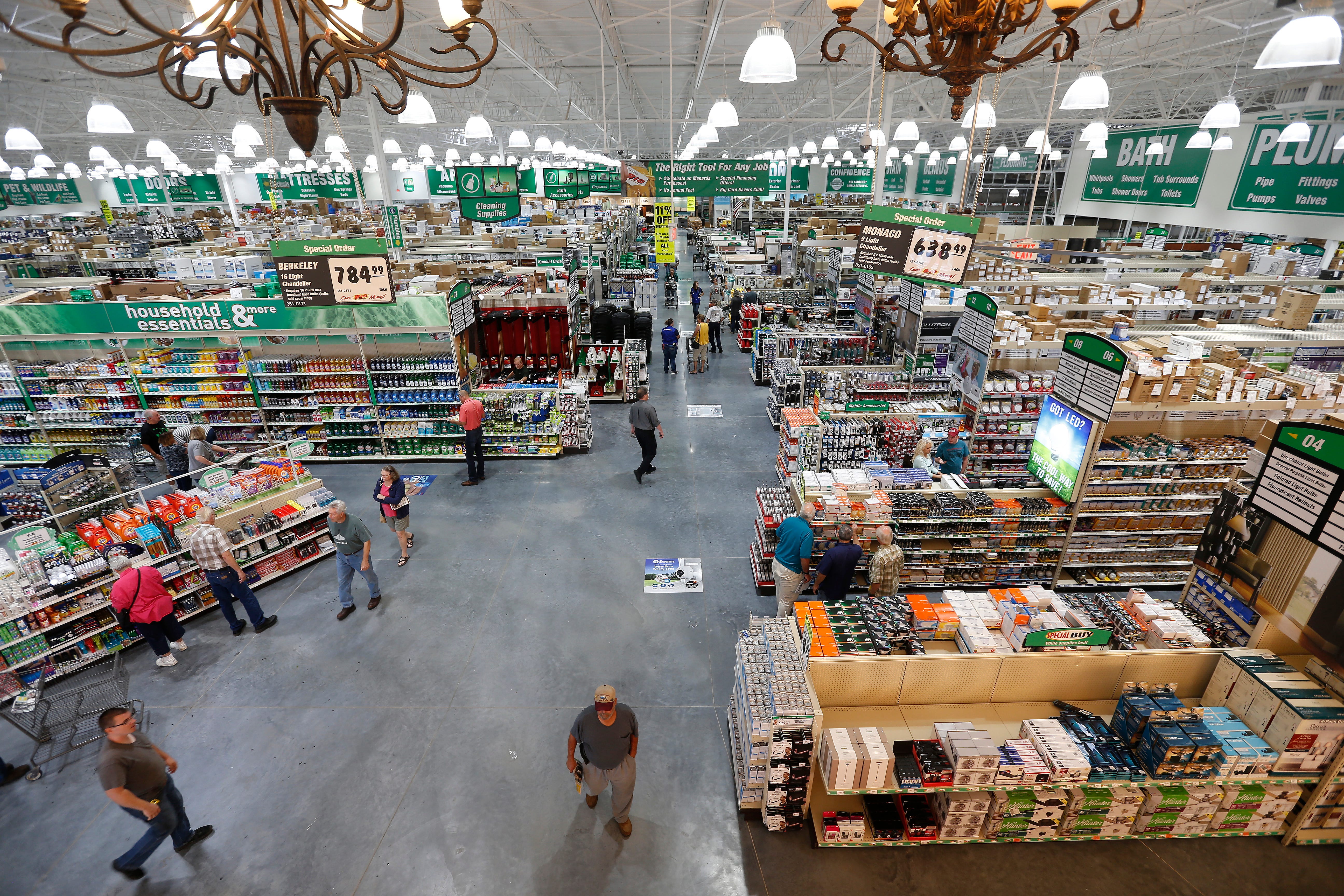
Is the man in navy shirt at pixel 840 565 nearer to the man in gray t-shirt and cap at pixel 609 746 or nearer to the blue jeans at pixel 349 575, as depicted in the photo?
the man in gray t-shirt and cap at pixel 609 746

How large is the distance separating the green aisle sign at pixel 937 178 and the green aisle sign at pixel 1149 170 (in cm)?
895

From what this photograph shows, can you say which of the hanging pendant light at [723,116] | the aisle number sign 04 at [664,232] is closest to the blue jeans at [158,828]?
the hanging pendant light at [723,116]

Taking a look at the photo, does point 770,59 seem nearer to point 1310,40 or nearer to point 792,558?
point 1310,40

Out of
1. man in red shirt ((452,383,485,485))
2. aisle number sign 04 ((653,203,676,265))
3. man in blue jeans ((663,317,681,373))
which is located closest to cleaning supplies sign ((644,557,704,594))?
man in red shirt ((452,383,485,485))

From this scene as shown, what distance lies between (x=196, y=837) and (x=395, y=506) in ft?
13.2

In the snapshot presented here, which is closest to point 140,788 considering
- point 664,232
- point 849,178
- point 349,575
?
point 349,575

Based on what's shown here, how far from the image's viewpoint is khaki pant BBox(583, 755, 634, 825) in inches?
189

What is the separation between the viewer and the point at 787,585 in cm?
685

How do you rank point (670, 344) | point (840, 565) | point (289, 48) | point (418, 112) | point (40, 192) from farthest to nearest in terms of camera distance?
point (40, 192) → point (670, 344) → point (418, 112) → point (840, 565) → point (289, 48)

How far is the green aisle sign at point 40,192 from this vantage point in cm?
2631

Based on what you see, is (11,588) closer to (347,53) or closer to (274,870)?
(274,870)

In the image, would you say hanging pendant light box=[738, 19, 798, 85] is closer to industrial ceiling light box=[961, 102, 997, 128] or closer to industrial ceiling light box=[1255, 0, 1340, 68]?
industrial ceiling light box=[1255, 0, 1340, 68]

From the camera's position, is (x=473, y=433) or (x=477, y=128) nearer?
(x=473, y=433)

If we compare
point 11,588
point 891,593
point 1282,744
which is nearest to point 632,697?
point 891,593
